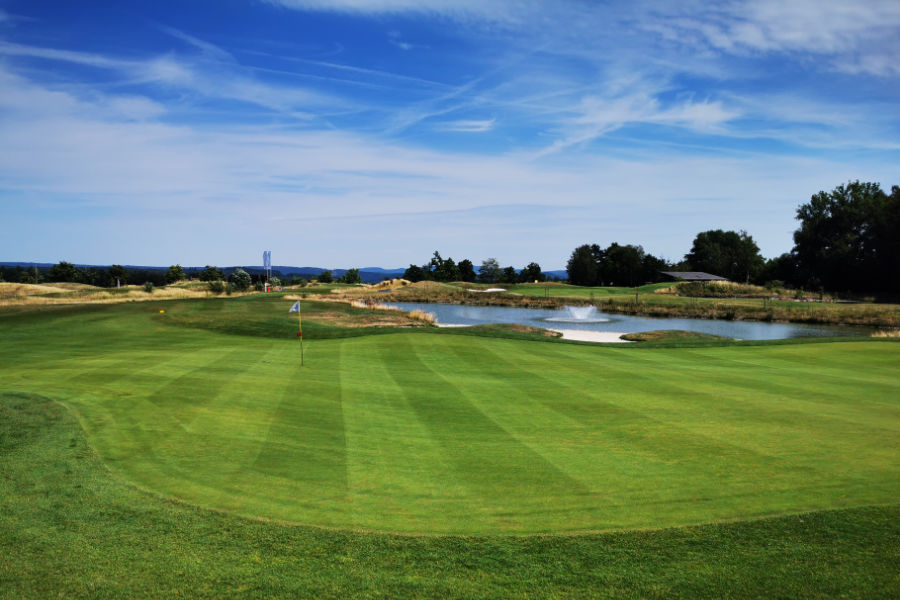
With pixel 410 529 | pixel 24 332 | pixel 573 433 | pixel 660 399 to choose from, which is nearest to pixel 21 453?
pixel 410 529

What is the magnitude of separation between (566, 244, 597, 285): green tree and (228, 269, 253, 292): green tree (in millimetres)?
72726

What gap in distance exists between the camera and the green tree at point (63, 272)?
237 ft

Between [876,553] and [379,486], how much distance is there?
500 cm

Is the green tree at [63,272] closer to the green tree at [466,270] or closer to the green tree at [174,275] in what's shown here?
the green tree at [174,275]

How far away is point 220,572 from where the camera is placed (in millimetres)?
4758

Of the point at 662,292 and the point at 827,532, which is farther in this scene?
the point at 662,292

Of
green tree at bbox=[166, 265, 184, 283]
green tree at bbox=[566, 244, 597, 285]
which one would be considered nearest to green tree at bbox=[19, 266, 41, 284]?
green tree at bbox=[166, 265, 184, 283]

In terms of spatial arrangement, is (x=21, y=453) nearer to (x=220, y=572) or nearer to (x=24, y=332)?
(x=220, y=572)

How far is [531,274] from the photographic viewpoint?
120 metres

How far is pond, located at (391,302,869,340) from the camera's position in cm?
4208

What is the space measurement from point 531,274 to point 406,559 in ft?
382

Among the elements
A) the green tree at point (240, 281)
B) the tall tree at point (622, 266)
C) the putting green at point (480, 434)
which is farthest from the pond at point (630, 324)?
the tall tree at point (622, 266)

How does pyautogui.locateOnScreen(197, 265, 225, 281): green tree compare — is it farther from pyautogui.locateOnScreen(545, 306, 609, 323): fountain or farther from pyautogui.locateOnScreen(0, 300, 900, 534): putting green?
pyautogui.locateOnScreen(0, 300, 900, 534): putting green

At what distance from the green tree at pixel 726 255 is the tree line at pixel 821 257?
0.19m
